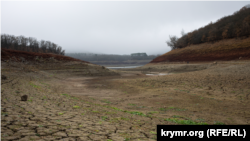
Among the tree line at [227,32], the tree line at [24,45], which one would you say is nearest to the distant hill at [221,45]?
the tree line at [227,32]

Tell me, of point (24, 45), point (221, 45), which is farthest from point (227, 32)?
point (24, 45)

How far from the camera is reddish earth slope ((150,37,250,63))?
96.6ft

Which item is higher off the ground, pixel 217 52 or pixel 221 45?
pixel 221 45

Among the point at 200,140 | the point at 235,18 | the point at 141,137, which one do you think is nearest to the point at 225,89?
the point at 200,140

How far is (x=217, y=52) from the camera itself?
1350 inches

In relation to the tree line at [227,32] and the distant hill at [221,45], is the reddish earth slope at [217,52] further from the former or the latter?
the tree line at [227,32]

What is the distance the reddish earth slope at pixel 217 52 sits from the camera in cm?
2945

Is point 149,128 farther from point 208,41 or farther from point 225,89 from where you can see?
point 208,41

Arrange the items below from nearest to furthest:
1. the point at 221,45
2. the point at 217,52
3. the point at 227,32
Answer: the point at 217,52, the point at 221,45, the point at 227,32

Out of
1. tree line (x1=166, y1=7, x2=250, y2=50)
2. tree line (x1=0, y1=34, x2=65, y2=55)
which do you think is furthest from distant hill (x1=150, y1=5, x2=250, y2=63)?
tree line (x1=0, y1=34, x2=65, y2=55)

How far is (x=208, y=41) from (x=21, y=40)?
220ft

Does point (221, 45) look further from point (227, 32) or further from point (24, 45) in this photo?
point (24, 45)

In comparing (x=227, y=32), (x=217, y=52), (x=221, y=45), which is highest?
(x=227, y=32)

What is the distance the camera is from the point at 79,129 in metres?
3.73
